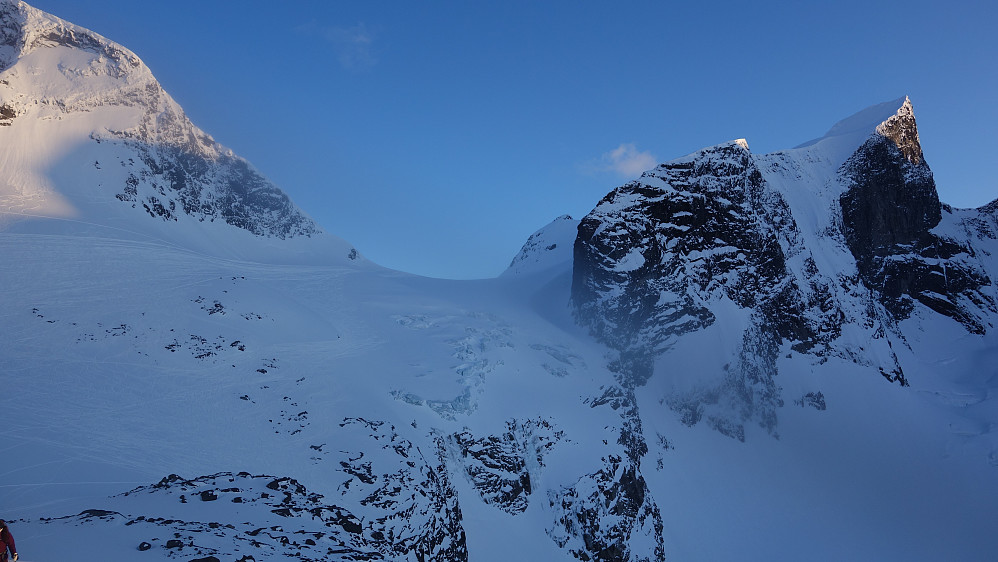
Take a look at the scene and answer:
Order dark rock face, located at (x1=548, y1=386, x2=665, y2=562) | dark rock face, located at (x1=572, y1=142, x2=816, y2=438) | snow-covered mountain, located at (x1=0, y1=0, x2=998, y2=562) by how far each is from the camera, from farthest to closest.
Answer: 1. dark rock face, located at (x1=572, y1=142, x2=816, y2=438)
2. dark rock face, located at (x1=548, y1=386, x2=665, y2=562)
3. snow-covered mountain, located at (x1=0, y1=0, x2=998, y2=562)

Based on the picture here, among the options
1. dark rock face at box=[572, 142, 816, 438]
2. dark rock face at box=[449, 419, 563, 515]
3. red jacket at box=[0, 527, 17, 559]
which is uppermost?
dark rock face at box=[572, 142, 816, 438]

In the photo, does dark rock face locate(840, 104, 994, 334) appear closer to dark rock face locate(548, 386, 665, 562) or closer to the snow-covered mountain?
the snow-covered mountain

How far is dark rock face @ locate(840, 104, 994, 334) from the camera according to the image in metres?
75.6

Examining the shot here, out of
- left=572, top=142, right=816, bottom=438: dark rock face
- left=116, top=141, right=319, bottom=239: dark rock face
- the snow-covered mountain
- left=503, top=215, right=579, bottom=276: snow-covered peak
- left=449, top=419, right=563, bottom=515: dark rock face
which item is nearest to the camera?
the snow-covered mountain

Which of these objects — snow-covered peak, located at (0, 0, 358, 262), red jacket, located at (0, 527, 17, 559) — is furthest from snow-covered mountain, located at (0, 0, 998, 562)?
red jacket, located at (0, 527, 17, 559)

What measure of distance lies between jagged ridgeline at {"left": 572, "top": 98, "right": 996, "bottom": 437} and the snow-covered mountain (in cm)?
37

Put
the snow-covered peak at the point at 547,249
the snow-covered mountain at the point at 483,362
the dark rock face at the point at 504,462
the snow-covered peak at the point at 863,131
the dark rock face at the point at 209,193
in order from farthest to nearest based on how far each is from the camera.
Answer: the snow-covered peak at the point at 547,249, the snow-covered peak at the point at 863,131, the dark rock face at the point at 209,193, the dark rock face at the point at 504,462, the snow-covered mountain at the point at 483,362

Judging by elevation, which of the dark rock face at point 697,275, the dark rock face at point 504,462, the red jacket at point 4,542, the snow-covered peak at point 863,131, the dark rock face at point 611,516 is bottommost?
the dark rock face at point 611,516

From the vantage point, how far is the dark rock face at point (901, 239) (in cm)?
7556

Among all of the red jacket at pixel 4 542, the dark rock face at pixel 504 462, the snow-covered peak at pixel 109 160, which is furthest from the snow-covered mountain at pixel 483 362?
the red jacket at pixel 4 542

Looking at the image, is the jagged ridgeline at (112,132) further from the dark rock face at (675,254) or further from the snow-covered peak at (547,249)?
the dark rock face at (675,254)

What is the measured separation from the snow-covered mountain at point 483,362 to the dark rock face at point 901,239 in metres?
0.39

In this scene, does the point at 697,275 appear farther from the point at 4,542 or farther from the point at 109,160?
the point at 109,160

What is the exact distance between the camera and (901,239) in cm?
7825
